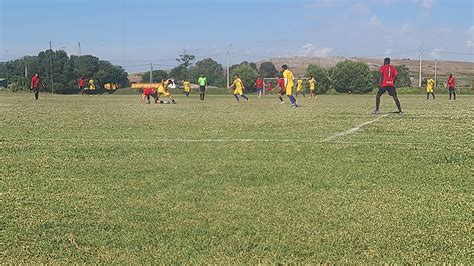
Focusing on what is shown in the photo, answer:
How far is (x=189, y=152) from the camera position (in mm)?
8406

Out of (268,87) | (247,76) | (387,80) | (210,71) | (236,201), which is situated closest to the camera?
(236,201)

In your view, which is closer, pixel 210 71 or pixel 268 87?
pixel 268 87

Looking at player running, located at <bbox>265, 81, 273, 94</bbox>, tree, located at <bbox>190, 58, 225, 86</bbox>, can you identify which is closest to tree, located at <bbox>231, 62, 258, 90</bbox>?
player running, located at <bbox>265, 81, 273, 94</bbox>

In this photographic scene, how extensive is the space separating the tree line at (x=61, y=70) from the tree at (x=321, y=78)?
2688 centimetres

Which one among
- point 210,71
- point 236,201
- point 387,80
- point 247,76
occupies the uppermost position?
point 210,71

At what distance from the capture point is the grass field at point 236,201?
3.88m

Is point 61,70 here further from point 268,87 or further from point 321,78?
point 321,78

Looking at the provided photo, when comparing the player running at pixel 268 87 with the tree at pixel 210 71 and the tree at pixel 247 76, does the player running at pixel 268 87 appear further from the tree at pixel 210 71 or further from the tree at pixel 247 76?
the tree at pixel 210 71

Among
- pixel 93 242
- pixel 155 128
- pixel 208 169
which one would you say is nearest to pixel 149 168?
pixel 208 169

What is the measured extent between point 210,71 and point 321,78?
41.2m

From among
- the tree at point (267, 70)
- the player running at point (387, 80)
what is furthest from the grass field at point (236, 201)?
the tree at point (267, 70)

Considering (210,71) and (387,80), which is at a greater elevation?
(210,71)

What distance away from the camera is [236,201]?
5.19 meters

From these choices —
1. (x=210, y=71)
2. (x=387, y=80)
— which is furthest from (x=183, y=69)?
(x=387, y=80)
